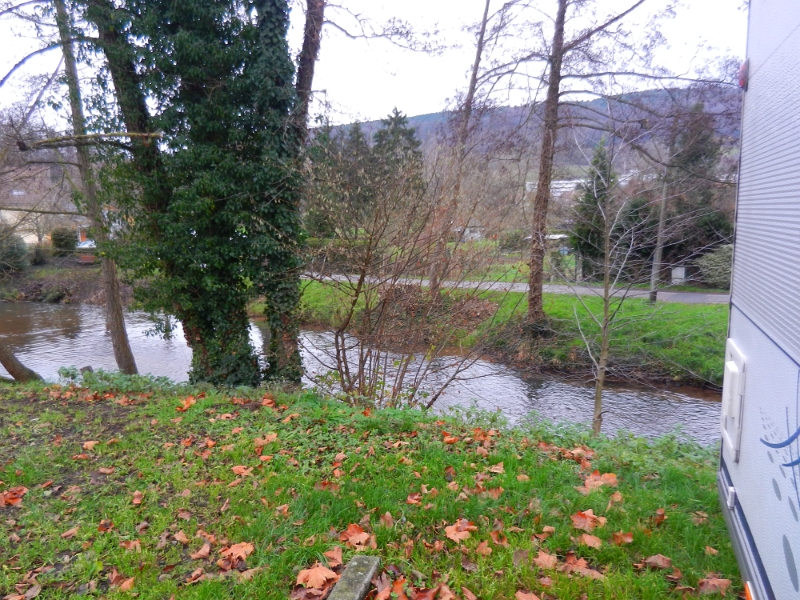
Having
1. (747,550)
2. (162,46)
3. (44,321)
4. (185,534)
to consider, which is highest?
(162,46)

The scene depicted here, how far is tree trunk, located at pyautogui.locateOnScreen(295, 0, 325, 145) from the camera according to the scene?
10672 mm

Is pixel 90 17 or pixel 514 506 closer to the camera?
pixel 514 506

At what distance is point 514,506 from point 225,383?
8293mm

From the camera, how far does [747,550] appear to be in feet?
7.68

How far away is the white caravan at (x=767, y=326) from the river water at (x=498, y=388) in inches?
209

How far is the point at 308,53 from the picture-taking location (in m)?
11.0

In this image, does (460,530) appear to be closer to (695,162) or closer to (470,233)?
(470,233)

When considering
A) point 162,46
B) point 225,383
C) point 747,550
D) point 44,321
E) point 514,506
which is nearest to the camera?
point 747,550

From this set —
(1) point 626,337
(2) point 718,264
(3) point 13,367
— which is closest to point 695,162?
(2) point 718,264

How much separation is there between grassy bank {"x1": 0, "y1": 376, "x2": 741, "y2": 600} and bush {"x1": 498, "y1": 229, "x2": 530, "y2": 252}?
4903 mm

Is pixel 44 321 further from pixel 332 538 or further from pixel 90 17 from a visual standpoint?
pixel 332 538

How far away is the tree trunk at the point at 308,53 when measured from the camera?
1067 centimetres

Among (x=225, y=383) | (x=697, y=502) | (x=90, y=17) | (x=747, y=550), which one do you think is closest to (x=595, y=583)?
(x=747, y=550)

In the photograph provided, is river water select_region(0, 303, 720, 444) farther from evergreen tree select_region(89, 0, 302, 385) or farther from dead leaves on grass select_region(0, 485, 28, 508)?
dead leaves on grass select_region(0, 485, 28, 508)
